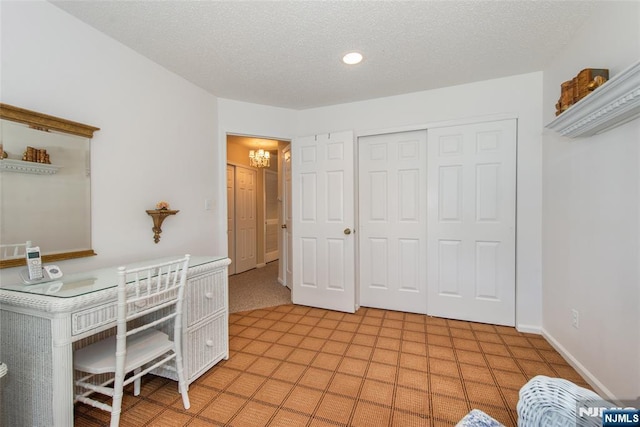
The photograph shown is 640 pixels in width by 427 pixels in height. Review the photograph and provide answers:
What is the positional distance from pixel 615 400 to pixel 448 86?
2.69 meters

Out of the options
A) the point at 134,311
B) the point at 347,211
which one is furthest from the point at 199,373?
the point at 347,211

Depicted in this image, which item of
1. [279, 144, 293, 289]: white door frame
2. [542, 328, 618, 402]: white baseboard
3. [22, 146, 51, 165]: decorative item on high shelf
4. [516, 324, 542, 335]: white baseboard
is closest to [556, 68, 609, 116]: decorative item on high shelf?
[542, 328, 618, 402]: white baseboard

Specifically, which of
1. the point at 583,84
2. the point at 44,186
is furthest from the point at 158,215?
the point at 583,84

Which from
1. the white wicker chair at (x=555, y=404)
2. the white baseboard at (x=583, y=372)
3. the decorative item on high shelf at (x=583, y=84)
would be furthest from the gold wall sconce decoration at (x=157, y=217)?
the white baseboard at (x=583, y=372)

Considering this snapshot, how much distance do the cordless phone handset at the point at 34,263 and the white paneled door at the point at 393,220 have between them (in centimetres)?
268

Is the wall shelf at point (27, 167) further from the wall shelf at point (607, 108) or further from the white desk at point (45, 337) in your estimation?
the wall shelf at point (607, 108)

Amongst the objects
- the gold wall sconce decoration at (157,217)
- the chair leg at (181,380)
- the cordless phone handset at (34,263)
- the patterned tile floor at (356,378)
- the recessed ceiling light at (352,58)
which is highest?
the recessed ceiling light at (352,58)

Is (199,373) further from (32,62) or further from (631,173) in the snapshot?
(631,173)

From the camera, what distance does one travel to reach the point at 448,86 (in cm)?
284

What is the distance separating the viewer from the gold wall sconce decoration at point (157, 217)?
7.45 ft

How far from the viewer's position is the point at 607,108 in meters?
1.41

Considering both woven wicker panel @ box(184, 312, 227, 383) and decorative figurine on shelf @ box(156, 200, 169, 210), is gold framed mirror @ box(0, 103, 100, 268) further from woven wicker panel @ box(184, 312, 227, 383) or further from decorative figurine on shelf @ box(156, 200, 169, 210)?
woven wicker panel @ box(184, 312, 227, 383)

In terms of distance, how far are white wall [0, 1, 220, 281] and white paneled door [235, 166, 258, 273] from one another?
2070 mm

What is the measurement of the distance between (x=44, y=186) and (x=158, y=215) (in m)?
0.75
